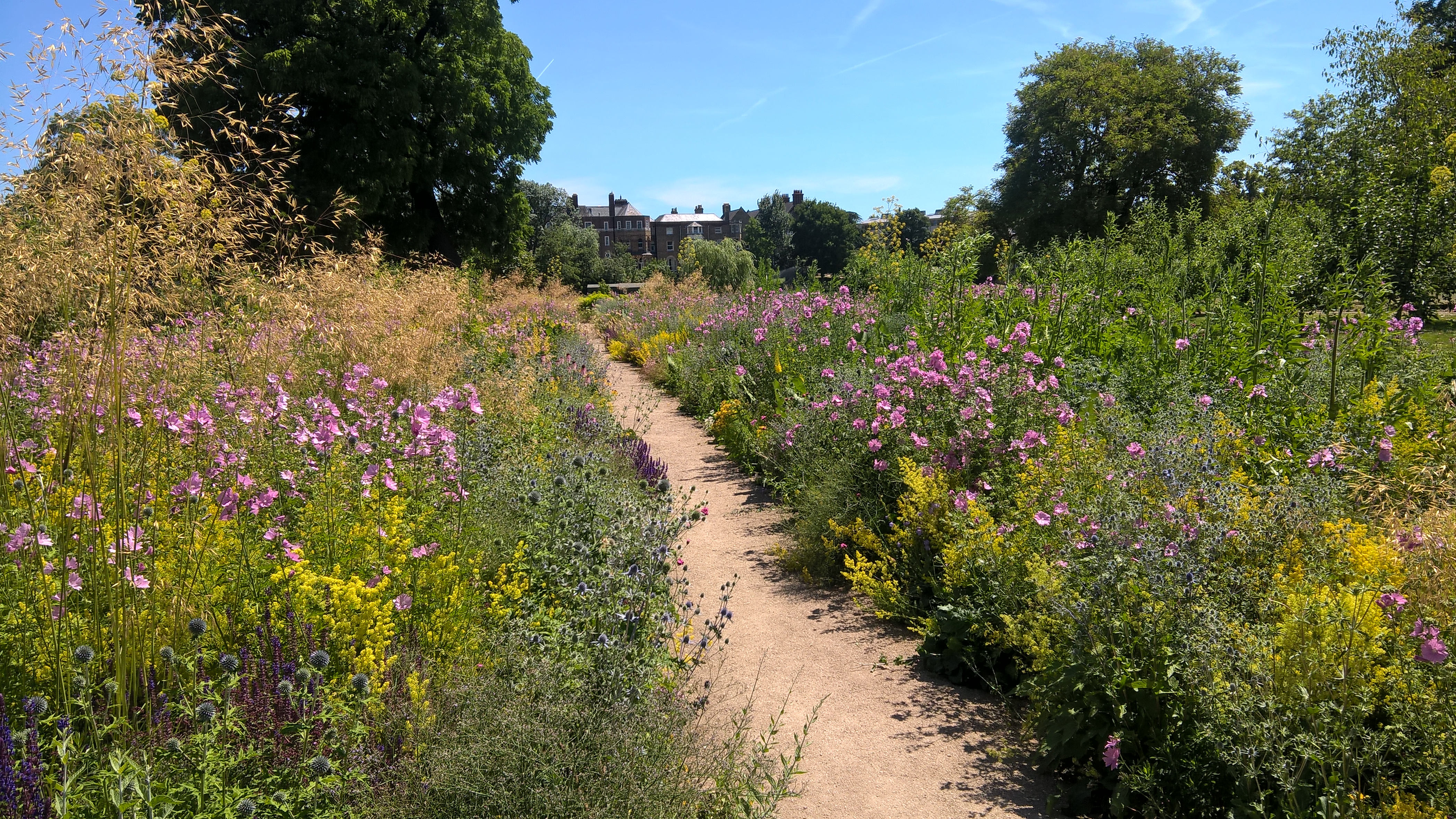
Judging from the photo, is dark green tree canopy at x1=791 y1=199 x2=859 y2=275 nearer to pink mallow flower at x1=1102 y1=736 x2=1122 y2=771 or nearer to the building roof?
the building roof

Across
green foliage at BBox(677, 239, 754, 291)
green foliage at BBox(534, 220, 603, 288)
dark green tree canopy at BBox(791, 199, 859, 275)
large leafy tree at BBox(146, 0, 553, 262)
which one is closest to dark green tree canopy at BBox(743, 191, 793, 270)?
dark green tree canopy at BBox(791, 199, 859, 275)

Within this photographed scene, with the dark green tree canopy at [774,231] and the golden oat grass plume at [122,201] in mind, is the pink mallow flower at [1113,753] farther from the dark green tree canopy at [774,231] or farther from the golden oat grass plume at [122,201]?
the dark green tree canopy at [774,231]

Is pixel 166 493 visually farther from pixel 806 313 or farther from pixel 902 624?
pixel 806 313

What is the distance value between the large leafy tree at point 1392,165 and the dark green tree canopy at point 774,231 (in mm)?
48355

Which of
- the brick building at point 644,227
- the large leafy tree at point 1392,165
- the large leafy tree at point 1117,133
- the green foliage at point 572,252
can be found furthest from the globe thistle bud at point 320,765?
the brick building at point 644,227

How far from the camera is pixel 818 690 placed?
355 centimetres

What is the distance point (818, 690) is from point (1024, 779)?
986 millimetres

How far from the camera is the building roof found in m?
95.1

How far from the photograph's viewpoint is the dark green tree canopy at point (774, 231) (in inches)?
2650

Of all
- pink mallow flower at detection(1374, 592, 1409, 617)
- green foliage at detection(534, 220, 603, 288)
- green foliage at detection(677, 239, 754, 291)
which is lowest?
pink mallow flower at detection(1374, 592, 1409, 617)

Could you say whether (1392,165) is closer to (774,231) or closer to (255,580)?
(255,580)

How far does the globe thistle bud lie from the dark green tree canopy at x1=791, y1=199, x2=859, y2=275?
66.3m

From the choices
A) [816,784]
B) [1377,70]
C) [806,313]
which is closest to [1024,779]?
[816,784]

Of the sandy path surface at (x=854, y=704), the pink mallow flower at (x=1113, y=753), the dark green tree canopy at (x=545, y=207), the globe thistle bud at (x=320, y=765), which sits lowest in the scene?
the sandy path surface at (x=854, y=704)
